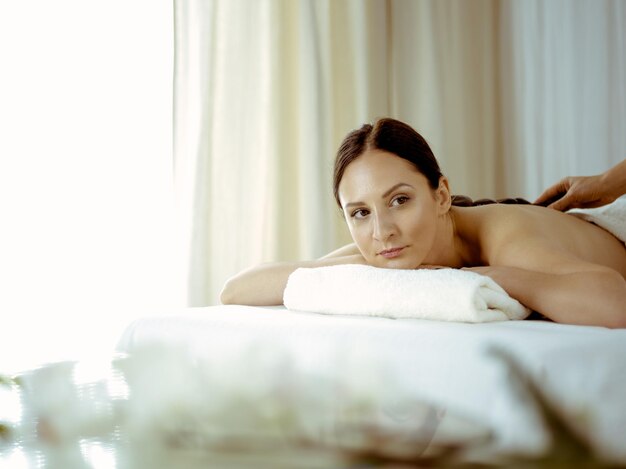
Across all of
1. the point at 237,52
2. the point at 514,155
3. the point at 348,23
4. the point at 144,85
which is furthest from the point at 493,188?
the point at 144,85

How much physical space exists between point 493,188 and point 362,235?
7.72 ft

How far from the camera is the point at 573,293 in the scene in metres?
1.38

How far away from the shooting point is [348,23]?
142 inches

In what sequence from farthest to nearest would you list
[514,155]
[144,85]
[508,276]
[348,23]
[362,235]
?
[514,155]
[348,23]
[144,85]
[362,235]
[508,276]

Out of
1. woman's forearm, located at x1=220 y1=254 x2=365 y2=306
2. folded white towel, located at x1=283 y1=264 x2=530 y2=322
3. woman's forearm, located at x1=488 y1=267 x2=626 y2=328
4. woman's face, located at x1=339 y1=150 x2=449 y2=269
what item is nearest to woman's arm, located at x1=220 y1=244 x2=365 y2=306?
woman's forearm, located at x1=220 y1=254 x2=365 y2=306

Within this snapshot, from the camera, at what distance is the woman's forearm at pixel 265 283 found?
1843 millimetres

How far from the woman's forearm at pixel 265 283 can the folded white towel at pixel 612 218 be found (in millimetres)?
645

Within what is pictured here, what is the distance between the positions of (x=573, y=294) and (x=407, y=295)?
0.95ft

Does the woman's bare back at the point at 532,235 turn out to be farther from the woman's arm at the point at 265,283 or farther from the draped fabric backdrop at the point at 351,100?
the draped fabric backdrop at the point at 351,100

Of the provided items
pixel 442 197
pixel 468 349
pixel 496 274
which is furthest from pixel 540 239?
pixel 468 349

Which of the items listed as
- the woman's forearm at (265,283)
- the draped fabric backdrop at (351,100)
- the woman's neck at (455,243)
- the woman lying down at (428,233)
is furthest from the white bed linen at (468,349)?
the draped fabric backdrop at (351,100)

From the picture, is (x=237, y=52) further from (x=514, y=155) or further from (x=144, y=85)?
(x=514, y=155)

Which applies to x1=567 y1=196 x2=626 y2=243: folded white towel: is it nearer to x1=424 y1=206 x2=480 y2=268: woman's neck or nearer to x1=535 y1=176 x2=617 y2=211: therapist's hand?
x1=535 y1=176 x2=617 y2=211: therapist's hand

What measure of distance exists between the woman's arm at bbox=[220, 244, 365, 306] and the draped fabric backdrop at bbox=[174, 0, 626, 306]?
1.09 m
